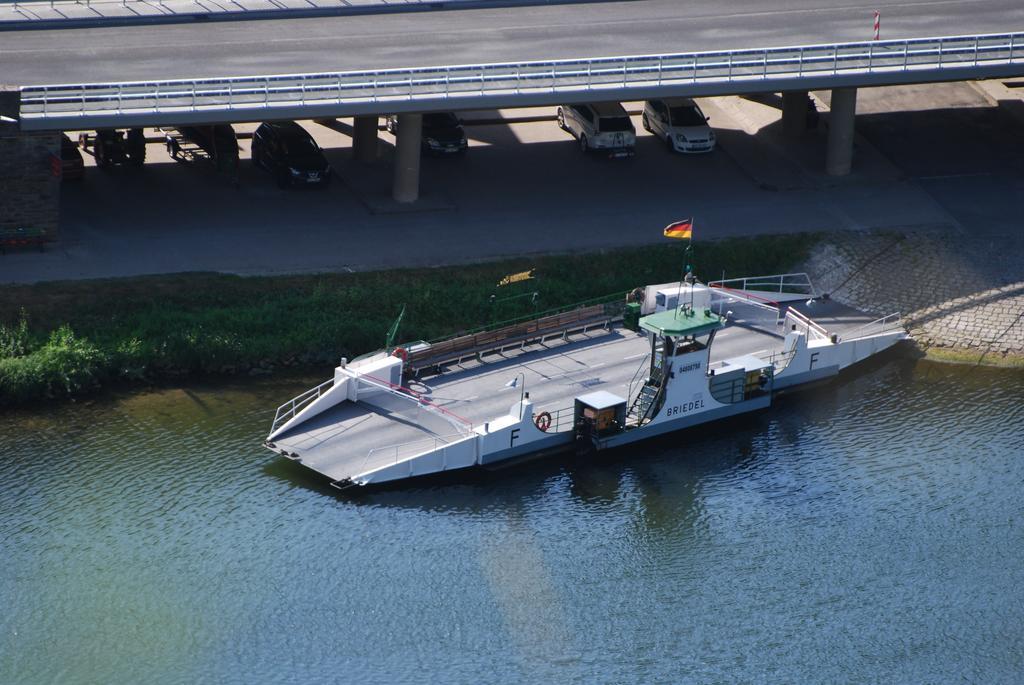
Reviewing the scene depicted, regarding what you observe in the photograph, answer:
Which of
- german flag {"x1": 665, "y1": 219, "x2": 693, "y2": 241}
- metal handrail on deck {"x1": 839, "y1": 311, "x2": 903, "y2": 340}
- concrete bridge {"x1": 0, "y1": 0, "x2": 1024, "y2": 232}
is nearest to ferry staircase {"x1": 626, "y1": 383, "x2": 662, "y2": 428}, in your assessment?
german flag {"x1": 665, "y1": 219, "x2": 693, "y2": 241}

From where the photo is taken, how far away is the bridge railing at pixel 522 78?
57.6 m

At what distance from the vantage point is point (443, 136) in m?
67.8

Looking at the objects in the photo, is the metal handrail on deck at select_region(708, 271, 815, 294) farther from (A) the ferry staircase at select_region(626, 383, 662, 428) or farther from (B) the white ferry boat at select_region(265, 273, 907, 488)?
(A) the ferry staircase at select_region(626, 383, 662, 428)

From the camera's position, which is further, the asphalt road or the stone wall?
the asphalt road

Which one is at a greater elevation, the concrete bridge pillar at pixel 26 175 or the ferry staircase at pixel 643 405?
the concrete bridge pillar at pixel 26 175

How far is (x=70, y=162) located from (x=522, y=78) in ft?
55.6

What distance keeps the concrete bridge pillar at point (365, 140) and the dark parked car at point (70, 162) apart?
10362mm

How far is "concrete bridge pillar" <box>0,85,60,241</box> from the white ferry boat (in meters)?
11.8

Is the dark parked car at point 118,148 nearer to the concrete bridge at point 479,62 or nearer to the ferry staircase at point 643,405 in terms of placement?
the concrete bridge at point 479,62

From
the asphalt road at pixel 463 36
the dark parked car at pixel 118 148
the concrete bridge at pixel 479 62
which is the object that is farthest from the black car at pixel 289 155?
the dark parked car at pixel 118 148

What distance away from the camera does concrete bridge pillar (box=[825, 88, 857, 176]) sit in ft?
217

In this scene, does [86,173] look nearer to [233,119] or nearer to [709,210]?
[233,119]

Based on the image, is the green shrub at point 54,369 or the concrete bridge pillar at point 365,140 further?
the concrete bridge pillar at point 365,140

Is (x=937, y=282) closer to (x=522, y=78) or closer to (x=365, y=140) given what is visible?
(x=522, y=78)
